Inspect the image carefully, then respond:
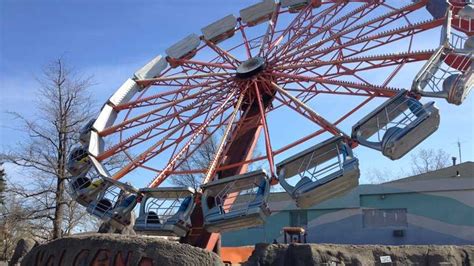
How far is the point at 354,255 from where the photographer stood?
15969mm

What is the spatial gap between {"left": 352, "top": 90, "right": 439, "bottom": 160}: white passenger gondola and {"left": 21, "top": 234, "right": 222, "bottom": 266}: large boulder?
6.11 meters

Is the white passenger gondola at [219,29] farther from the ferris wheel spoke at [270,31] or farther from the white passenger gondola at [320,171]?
the white passenger gondola at [320,171]

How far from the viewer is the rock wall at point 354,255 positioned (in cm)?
1544

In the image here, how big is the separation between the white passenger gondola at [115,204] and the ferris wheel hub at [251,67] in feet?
20.7

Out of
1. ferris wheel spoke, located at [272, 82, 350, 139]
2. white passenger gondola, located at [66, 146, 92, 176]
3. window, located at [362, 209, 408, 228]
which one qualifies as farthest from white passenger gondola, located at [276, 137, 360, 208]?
window, located at [362, 209, 408, 228]

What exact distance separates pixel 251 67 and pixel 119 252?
10.9m

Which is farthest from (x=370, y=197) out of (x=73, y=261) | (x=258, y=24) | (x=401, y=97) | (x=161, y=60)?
(x=73, y=261)

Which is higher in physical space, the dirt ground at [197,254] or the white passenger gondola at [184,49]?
the white passenger gondola at [184,49]

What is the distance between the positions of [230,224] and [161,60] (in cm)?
1068

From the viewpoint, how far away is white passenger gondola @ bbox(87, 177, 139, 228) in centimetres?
1706

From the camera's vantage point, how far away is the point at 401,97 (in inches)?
619

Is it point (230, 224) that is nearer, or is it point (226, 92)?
point (230, 224)

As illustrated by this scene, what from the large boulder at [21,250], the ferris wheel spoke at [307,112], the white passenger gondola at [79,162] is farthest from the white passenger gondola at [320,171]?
the large boulder at [21,250]

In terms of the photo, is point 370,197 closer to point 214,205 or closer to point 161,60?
point 161,60
